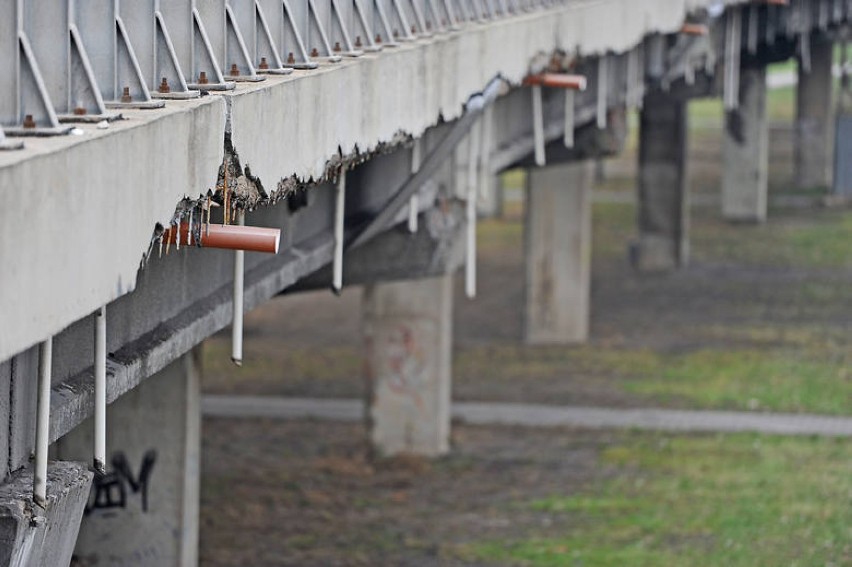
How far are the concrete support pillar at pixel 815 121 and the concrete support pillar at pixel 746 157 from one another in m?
5.57

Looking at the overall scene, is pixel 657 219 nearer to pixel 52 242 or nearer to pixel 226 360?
pixel 226 360

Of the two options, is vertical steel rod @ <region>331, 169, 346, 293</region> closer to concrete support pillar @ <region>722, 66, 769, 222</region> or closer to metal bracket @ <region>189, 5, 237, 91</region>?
metal bracket @ <region>189, 5, 237, 91</region>

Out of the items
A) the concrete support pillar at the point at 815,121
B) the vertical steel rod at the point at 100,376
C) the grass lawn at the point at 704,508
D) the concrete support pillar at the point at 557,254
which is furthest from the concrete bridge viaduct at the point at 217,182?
the concrete support pillar at the point at 815,121

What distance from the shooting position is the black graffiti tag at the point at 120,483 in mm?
16922

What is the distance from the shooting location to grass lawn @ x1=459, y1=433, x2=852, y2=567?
1850cm

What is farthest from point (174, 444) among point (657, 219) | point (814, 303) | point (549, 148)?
point (657, 219)

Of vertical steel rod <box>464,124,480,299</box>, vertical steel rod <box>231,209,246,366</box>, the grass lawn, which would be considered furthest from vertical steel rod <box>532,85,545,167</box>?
vertical steel rod <box>231,209,246,366</box>

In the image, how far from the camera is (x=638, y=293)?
36938 millimetres

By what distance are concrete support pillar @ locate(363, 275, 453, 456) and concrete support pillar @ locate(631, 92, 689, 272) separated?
53.6 feet

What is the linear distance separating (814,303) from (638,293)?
336cm

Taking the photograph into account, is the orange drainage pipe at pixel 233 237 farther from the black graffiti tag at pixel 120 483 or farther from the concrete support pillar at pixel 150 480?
the black graffiti tag at pixel 120 483

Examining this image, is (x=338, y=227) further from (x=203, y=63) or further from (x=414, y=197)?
(x=203, y=63)

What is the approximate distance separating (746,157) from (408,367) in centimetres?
2489

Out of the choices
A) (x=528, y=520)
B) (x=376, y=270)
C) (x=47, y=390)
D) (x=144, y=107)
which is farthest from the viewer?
(x=528, y=520)
